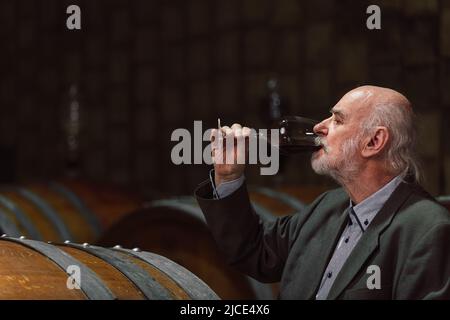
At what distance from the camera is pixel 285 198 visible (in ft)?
12.9

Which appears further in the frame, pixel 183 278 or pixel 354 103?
pixel 183 278

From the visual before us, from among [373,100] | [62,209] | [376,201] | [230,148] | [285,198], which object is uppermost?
[373,100]

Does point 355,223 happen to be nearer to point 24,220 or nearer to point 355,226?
point 355,226

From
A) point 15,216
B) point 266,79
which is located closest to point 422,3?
point 266,79

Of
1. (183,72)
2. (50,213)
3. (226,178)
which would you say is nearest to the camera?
(226,178)

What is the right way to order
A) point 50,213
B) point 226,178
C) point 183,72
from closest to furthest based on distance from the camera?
point 226,178 < point 50,213 < point 183,72

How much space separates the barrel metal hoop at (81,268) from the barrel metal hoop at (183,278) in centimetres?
22

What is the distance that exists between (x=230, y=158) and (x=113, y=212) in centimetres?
280

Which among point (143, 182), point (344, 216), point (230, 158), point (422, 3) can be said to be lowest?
point (143, 182)

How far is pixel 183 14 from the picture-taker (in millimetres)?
6094

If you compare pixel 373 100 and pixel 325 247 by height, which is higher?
pixel 373 100

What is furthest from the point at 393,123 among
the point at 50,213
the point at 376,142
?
the point at 50,213

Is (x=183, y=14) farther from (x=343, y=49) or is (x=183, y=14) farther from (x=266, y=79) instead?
(x=343, y=49)

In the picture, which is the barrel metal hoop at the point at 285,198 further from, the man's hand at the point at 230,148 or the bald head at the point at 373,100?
the bald head at the point at 373,100
